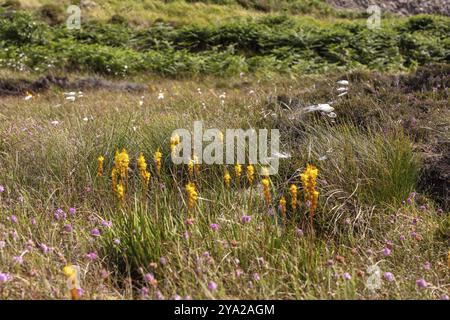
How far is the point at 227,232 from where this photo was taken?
303 cm

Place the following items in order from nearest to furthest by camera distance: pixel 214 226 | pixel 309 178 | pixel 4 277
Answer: pixel 4 277 → pixel 309 178 → pixel 214 226

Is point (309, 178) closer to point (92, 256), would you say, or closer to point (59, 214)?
point (92, 256)

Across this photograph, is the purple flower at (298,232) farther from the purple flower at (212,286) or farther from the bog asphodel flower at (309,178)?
the purple flower at (212,286)

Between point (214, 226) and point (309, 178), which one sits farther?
point (214, 226)

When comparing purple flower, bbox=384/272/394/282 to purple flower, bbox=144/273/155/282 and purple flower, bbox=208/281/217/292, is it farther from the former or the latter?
purple flower, bbox=144/273/155/282

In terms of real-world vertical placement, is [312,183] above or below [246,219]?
above

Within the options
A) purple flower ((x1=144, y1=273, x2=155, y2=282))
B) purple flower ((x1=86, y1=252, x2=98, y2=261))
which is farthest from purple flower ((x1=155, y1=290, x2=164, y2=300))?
purple flower ((x1=86, y1=252, x2=98, y2=261))

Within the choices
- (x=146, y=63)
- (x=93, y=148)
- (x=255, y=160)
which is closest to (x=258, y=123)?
(x=255, y=160)

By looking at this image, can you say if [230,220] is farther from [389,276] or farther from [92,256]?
[389,276]

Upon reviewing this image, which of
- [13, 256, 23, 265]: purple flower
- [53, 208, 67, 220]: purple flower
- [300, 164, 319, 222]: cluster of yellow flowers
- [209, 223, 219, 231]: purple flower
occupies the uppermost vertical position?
[300, 164, 319, 222]: cluster of yellow flowers

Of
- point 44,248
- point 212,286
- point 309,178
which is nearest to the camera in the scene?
point 212,286

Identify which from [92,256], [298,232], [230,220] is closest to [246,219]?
[230,220]

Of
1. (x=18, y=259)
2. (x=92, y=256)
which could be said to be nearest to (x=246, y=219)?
(x=92, y=256)

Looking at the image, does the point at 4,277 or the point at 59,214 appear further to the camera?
the point at 59,214
